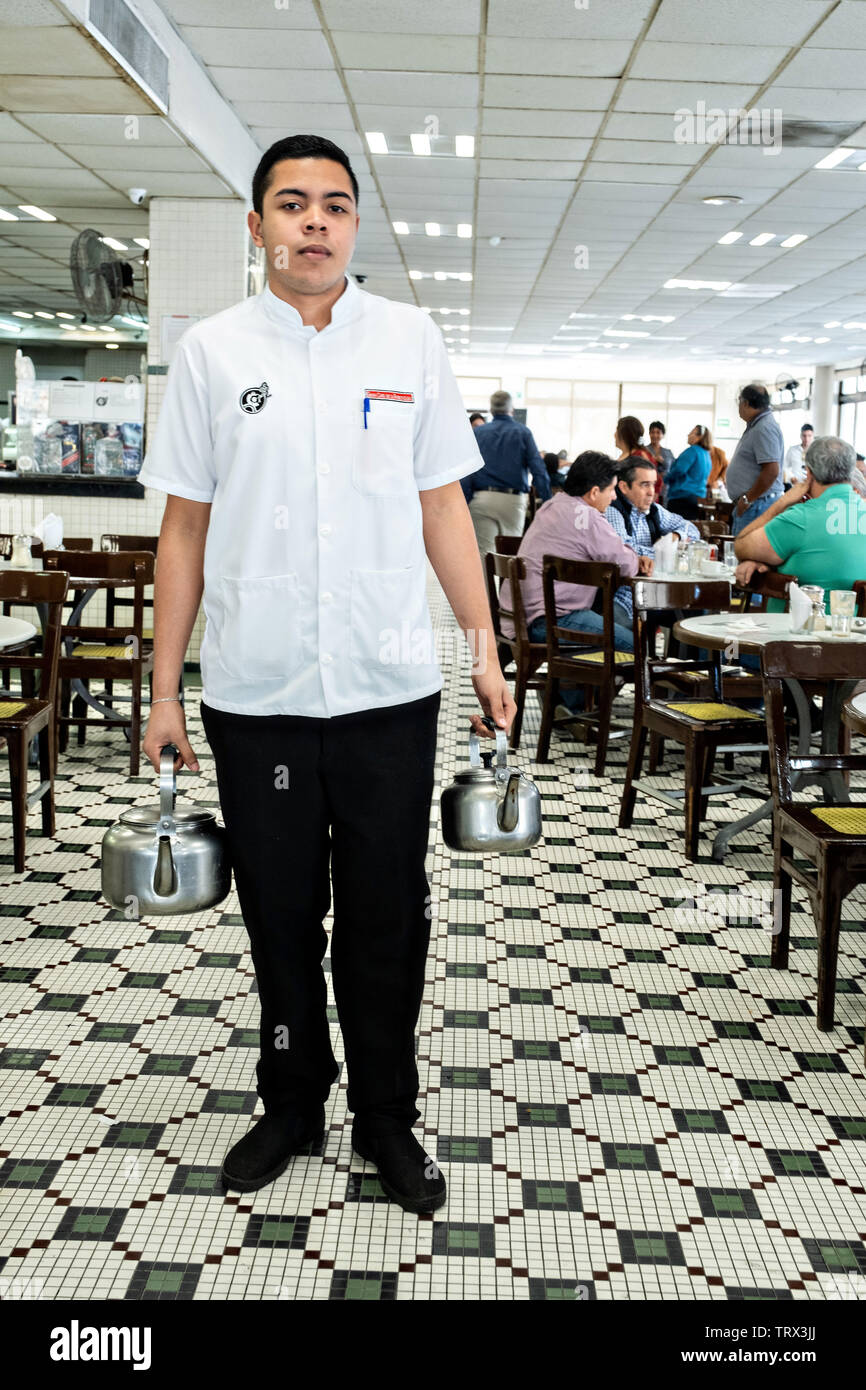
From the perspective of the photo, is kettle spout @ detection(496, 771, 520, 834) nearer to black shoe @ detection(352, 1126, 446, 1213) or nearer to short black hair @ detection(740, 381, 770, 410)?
black shoe @ detection(352, 1126, 446, 1213)

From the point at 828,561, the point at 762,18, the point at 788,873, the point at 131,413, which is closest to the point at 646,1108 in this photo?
the point at 788,873

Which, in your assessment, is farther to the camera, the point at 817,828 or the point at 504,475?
the point at 504,475

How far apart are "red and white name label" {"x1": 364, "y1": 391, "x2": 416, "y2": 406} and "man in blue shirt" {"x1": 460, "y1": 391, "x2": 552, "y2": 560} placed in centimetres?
647

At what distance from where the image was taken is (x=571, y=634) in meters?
4.85

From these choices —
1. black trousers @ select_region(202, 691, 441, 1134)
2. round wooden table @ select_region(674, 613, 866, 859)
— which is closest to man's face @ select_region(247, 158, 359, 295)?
black trousers @ select_region(202, 691, 441, 1134)

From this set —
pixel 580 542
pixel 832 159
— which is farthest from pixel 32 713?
pixel 832 159

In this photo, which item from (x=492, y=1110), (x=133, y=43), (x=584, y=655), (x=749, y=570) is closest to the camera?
(x=492, y=1110)

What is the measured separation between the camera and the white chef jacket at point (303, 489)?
165 cm

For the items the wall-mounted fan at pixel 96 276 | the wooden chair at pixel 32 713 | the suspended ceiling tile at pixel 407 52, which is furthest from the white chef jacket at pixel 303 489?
the wall-mounted fan at pixel 96 276

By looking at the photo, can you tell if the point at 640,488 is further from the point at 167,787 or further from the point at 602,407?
the point at 602,407

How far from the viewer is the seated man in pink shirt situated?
5012 mm

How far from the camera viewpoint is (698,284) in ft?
36.3

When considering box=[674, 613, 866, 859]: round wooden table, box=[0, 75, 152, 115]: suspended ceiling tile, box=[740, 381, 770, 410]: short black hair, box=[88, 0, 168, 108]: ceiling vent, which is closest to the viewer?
box=[674, 613, 866, 859]: round wooden table

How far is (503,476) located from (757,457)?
250cm
